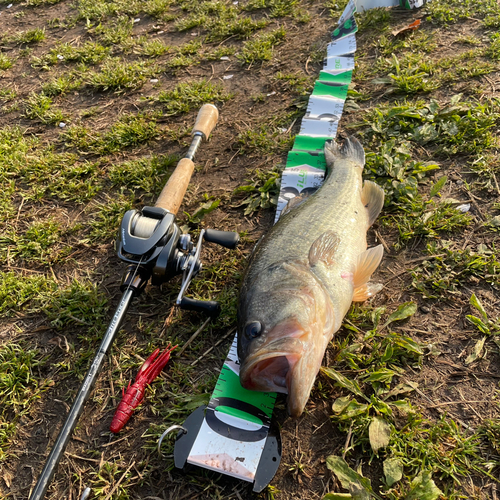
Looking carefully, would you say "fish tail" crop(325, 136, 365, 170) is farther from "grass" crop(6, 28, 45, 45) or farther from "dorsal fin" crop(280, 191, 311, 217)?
"grass" crop(6, 28, 45, 45)

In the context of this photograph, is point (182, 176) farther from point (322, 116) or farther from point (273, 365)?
point (273, 365)

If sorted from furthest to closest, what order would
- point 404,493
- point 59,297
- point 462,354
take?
point 59,297 < point 462,354 < point 404,493

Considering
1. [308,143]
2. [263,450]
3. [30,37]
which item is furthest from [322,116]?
[30,37]

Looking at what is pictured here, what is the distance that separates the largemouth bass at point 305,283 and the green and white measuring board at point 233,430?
10.5 inches

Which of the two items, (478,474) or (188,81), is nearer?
(478,474)

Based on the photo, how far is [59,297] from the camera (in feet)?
12.2

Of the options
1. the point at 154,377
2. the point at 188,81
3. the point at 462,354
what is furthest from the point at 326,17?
the point at 154,377

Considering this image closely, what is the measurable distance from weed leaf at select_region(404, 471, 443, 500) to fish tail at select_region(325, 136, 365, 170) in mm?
2670

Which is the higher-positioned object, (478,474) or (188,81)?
(188,81)

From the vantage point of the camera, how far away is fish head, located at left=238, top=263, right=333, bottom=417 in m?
2.47

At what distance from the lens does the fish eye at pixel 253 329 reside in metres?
2.62

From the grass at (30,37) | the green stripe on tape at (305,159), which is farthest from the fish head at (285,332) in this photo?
the grass at (30,37)

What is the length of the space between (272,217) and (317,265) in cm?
123

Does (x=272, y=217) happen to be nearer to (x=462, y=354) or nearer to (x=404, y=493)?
(x=462, y=354)
